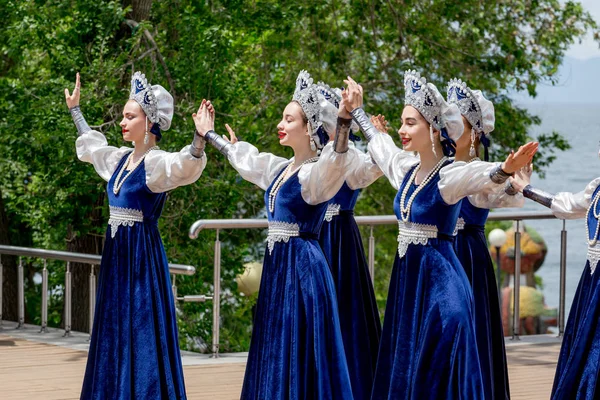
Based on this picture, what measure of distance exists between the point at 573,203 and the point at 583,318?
1.61 feet

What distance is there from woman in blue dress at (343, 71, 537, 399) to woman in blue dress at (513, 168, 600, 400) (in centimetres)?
50

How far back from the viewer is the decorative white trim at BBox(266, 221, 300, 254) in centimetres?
477

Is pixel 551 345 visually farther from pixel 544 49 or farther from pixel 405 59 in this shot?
pixel 544 49

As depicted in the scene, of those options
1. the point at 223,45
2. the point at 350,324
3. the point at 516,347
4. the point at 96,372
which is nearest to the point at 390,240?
the point at 223,45

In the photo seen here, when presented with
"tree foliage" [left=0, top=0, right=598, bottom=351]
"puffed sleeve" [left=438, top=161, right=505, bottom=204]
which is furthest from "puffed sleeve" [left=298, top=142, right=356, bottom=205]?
"tree foliage" [left=0, top=0, right=598, bottom=351]

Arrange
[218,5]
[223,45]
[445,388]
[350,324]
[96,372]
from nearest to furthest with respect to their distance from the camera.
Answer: [445,388] < [96,372] < [350,324] < [223,45] < [218,5]

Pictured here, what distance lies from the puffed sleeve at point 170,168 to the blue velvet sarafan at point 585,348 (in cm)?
161

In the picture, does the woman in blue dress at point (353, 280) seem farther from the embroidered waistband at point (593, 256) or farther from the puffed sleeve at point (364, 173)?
the embroidered waistband at point (593, 256)

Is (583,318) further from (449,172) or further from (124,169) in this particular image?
(124,169)

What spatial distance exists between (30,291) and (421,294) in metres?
8.39

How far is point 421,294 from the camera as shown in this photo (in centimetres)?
451

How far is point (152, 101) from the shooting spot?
5141 millimetres

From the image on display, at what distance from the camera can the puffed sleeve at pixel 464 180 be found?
4391mm

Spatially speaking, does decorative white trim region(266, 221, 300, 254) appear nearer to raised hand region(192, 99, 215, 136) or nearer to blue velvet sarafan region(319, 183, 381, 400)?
raised hand region(192, 99, 215, 136)
